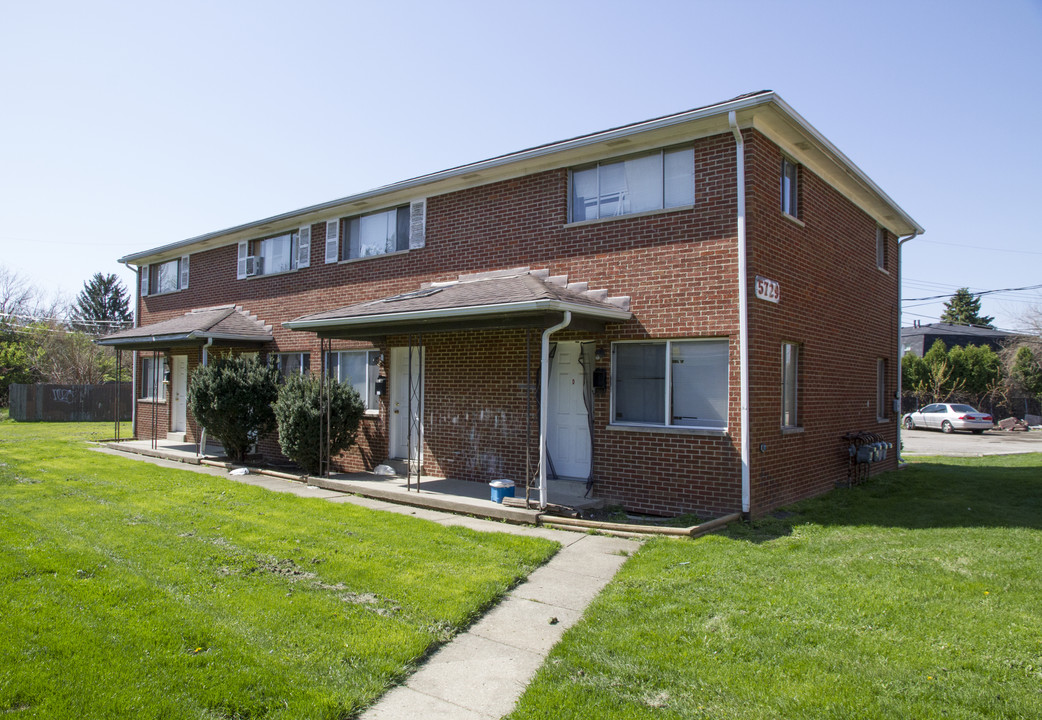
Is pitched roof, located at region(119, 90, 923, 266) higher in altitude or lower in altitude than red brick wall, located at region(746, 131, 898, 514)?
higher

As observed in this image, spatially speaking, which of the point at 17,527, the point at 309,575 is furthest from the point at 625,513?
the point at 17,527

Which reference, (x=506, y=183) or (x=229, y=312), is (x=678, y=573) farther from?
(x=229, y=312)

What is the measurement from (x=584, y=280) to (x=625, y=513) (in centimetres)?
348

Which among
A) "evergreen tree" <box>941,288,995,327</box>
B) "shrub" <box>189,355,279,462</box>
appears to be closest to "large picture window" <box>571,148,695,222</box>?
"shrub" <box>189,355,279,462</box>

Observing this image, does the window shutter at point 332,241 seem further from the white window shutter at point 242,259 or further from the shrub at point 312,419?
the white window shutter at point 242,259

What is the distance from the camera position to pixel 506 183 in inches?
456

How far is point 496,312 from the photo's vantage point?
901 centimetres

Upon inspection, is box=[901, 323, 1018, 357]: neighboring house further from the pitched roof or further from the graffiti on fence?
the graffiti on fence

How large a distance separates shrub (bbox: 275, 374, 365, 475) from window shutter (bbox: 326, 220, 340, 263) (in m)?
3.17

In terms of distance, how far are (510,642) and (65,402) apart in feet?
100

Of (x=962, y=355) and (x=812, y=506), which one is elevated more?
(x=962, y=355)

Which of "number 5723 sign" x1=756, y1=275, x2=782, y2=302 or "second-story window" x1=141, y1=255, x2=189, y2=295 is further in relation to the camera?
"second-story window" x1=141, y1=255, x2=189, y2=295

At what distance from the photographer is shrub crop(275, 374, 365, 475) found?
12.4 metres

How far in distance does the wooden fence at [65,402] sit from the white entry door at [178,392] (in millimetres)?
10093
